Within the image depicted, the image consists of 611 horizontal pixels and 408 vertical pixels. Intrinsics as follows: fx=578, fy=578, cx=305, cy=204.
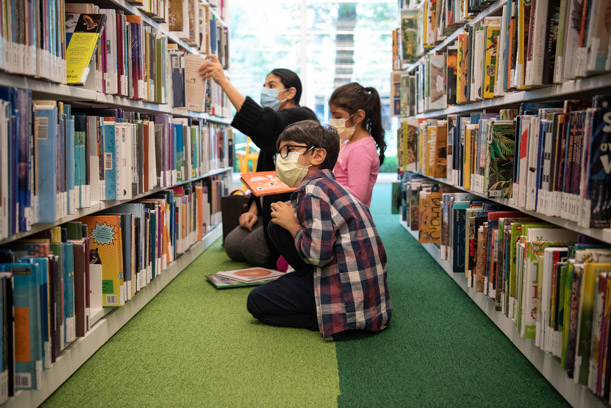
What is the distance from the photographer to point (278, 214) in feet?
8.32

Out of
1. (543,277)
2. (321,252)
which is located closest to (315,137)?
(321,252)

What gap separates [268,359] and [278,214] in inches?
25.1

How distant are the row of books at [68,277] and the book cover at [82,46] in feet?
1.87

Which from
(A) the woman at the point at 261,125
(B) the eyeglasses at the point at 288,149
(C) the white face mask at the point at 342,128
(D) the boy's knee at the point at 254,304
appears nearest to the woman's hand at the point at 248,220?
(A) the woman at the point at 261,125

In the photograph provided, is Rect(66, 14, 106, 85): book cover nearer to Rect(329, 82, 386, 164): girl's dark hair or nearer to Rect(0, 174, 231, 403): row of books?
Rect(0, 174, 231, 403): row of books

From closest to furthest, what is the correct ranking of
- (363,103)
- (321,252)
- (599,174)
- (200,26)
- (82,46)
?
(599,174) < (82,46) < (321,252) < (363,103) < (200,26)

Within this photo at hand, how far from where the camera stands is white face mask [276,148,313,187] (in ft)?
8.48

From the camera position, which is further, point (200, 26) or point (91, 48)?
point (200, 26)

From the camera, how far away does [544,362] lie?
202cm

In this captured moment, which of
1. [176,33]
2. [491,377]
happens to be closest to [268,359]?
[491,377]

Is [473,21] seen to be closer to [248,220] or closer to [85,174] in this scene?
[248,220]

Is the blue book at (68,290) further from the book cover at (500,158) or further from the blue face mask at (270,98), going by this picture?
the blue face mask at (270,98)

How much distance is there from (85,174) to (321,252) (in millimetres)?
978

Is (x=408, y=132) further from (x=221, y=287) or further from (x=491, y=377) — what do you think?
(x=491, y=377)
